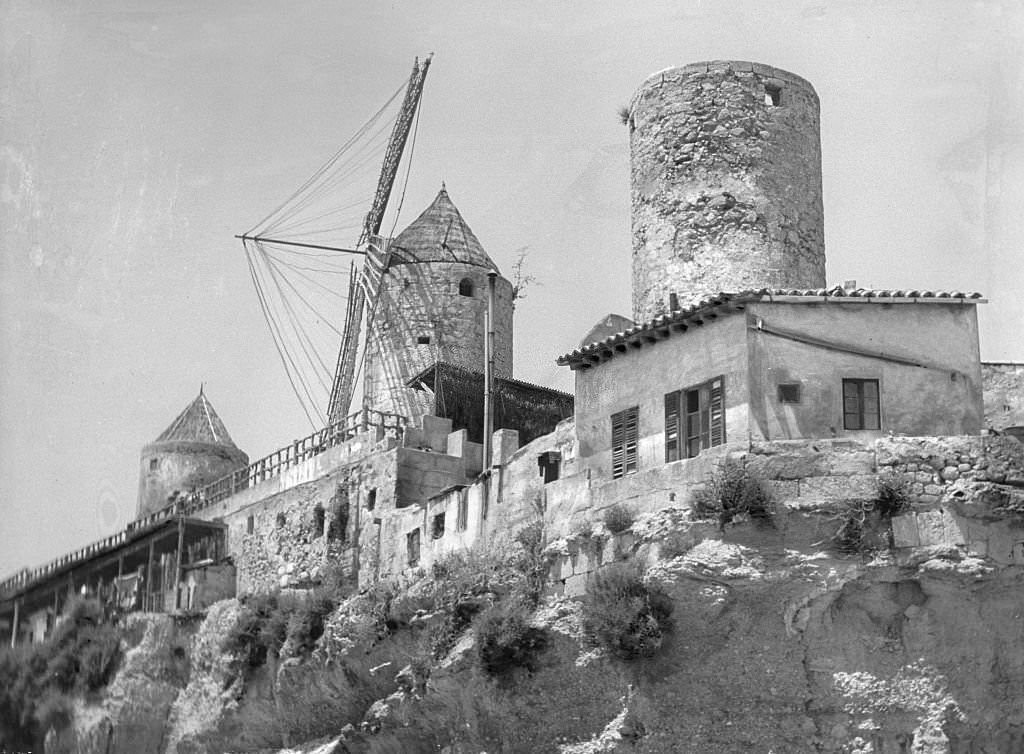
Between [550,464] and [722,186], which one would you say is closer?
[550,464]

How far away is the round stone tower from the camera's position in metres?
29.9

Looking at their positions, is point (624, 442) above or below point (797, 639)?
above

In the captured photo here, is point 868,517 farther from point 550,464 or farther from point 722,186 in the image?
point 722,186

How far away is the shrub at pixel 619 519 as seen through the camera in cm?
2470

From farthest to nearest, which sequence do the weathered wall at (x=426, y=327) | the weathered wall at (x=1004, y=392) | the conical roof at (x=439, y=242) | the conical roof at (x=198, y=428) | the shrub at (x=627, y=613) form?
the conical roof at (x=198, y=428) → the conical roof at (x=439, y=242) → the weathered wall at (x=426, y=327) → the weathered wall at (x=1004, y=392) → the shrub at (x=627, y=613)

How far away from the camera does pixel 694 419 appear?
25125mm

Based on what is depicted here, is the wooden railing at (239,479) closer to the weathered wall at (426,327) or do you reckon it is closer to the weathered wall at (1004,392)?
the weathered wall at (426,327)

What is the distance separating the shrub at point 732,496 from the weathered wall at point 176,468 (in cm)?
3047

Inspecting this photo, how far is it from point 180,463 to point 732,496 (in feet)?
104

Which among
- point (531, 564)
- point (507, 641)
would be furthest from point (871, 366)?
point (507, 641)

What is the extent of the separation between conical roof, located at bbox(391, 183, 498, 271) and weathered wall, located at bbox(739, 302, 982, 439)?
1818 cm

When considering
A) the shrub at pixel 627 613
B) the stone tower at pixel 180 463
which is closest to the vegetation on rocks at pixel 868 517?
the shrub at pixel 627 613

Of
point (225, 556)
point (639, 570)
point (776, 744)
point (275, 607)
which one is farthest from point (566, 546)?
point (225, 556)

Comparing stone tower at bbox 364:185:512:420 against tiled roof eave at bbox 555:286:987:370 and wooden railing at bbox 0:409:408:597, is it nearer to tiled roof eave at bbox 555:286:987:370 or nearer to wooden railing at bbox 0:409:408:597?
wooden railing at bbox 0:409:408:597
